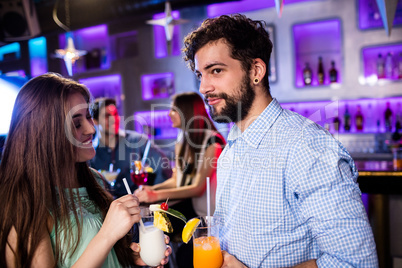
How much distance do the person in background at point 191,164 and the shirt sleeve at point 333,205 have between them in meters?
1.30

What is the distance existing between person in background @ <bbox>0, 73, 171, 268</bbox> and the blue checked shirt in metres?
0.42

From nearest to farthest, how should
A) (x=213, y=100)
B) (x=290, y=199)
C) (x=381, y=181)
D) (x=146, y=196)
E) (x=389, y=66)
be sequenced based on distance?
(x=290, y=199)
(x=213, y=100)
(x=146, y=196)
(x=381, y=181)
(x=389, y=66)

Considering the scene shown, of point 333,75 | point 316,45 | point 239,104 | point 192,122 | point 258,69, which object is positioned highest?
point 316,45

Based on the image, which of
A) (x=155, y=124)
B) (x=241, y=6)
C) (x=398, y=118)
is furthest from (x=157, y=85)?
(x=398, y=118)

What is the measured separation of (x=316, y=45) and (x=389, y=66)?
0.93 m

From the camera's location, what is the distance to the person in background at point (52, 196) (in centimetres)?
111

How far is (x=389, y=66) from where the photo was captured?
384cm

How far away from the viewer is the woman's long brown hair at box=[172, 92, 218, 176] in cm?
282

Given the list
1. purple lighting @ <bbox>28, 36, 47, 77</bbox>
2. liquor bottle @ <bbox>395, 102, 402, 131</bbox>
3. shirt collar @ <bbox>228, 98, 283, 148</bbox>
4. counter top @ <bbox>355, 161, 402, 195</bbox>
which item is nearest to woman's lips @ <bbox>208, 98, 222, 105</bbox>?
shirt collar @ <bbox>228, 98, 283, 148</bbox>

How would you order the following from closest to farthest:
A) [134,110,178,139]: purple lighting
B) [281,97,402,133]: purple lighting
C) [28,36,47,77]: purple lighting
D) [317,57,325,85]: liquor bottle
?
1. [281,97,402,133]: purple lighting
2. [317,57,325,85]: liquor bottle
3. [134,110,178,139]: purple lighting
4. [28,36,47,77]: purple lighting

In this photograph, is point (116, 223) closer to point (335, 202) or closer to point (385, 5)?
point (335, 202)

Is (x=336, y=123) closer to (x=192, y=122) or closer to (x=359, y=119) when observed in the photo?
(x=359, y=119)

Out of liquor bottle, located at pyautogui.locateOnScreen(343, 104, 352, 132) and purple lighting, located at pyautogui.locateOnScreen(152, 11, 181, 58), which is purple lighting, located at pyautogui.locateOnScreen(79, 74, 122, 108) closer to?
purple lighting, located at pyautogui.locateOnScreen(152, 11, 181, 58)

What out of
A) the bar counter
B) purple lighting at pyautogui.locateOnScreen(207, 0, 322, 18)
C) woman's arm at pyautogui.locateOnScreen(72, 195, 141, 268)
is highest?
purple lighting at pyautogui.locateOnScreen(207, 0, 322, 18)
